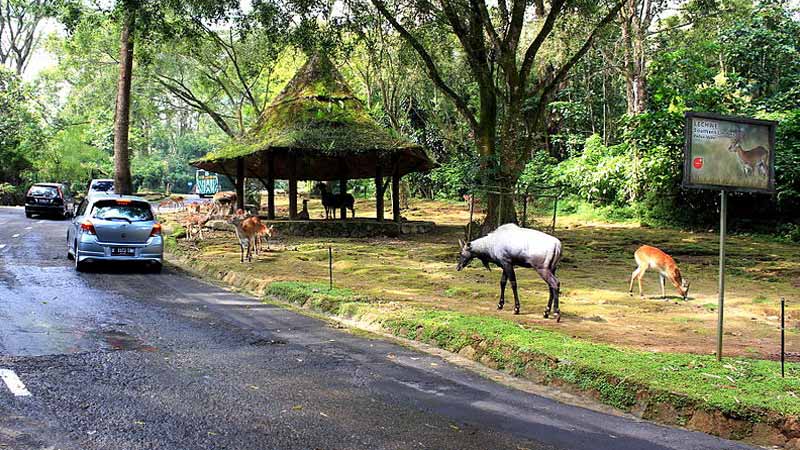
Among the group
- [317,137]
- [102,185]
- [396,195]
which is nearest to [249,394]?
[317,137]

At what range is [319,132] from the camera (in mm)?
24047

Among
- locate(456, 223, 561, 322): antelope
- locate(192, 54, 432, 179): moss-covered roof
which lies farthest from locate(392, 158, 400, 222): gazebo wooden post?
locate(456, 223, 561, 322): antelope

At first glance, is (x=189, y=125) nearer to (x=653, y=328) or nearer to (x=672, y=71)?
(x=672, y=71)

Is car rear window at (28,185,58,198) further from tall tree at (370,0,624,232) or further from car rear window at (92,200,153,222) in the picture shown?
tall tree at (370,0,624,232)

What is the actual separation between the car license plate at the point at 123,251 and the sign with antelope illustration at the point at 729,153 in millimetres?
11515

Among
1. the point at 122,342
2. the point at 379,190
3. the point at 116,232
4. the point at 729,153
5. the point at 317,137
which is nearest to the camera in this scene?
the point at 729,153

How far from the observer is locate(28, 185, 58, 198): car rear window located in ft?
106

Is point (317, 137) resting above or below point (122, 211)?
above

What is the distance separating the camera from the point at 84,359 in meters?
7.42

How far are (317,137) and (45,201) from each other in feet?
52.1

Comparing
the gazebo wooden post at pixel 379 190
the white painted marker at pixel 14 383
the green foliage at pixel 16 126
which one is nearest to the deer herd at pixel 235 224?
the gazebo wooden post at pixel 379 190

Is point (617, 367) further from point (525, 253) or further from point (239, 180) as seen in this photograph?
point (239, 180)

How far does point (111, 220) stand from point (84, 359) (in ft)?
26.1

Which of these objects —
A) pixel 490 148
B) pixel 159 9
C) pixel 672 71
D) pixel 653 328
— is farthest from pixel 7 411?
pixel 672 71
